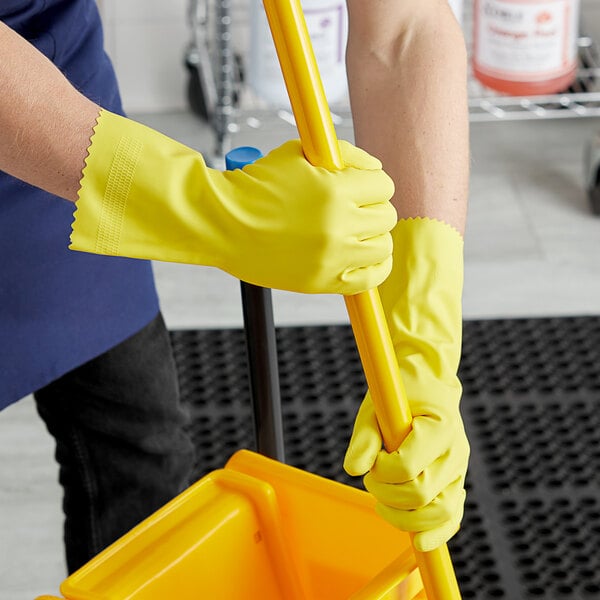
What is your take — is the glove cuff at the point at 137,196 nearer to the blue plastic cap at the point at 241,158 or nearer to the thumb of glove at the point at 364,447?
the blue plastic cap at the point at 241,158

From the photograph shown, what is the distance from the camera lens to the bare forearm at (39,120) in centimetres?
89

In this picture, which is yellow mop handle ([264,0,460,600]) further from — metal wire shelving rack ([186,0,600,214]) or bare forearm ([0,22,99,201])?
metal wire shelving rack ([186,0,600,214])

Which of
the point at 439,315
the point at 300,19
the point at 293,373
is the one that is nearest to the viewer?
the point at 300,19

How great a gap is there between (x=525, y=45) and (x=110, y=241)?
5.42 ft

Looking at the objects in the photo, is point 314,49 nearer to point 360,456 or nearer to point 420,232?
point 420,232

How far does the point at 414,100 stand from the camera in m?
1.15

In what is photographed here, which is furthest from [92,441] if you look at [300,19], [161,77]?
[161,77]

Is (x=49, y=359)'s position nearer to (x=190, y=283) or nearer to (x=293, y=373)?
(x=293, y=373)

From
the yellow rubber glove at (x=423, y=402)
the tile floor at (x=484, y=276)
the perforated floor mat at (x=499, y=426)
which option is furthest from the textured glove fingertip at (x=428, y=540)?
the tile floor at (x=484, y=276)

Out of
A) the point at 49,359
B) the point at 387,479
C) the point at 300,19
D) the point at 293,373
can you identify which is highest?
the point at 300,19

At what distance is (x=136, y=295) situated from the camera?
1.38 meters

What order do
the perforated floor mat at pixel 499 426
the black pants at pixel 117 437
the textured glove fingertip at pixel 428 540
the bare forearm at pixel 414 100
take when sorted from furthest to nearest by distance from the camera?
the perforated floor mat at pixel 499 426 → the black pants at pixel 117 437 → the bare forearm at pixel 414 100 → the textured glove fingertip at pixel 428 540

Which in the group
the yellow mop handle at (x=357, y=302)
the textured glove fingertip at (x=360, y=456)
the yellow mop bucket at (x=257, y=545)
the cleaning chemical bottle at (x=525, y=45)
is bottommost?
the cleaning chemical bottle at (x=525, y=45)

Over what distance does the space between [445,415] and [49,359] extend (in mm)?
502
